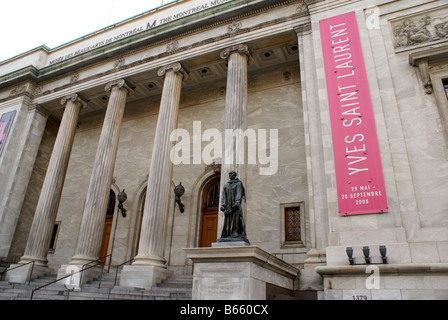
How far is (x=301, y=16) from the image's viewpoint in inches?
507

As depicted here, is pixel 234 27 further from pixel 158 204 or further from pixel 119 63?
pixel 158 204

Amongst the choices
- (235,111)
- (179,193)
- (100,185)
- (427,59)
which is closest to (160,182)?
(179,193)

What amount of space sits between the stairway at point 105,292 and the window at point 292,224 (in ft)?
12.8

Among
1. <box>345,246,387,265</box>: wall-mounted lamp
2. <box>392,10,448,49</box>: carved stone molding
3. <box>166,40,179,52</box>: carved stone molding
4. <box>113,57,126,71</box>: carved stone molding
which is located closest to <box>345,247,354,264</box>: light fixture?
<box>345,246,387,265</box>: wall-mounted lamp

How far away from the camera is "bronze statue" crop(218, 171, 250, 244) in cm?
783

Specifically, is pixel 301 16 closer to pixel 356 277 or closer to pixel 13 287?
pixel 356 277

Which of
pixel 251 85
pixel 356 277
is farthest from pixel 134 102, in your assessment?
pixel 356 277

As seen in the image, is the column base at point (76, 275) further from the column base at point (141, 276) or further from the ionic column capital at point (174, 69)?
the ionic column capital at point (174, 69)

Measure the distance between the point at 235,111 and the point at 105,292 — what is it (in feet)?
23.7

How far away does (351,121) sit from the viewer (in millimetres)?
10164

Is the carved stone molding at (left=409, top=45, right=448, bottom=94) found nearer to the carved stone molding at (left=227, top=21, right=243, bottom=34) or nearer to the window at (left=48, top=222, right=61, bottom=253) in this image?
the carved stone molding at (left=227, top=21, right=243, bottom=34)

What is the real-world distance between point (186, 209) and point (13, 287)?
6.98 metres

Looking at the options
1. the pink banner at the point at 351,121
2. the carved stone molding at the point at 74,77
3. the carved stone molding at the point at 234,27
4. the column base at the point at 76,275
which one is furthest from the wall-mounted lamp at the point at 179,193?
the carved stone molding at the point at 74,77

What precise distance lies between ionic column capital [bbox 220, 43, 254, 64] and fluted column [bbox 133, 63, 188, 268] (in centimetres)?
206
